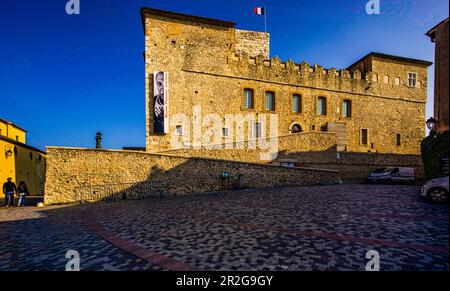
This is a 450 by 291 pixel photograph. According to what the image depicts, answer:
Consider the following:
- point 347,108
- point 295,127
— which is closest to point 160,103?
point 295,127

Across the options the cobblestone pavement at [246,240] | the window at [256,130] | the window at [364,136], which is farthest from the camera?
the window at [364,136]

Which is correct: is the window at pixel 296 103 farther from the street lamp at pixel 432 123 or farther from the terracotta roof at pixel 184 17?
the street lamp at pixel 432 123

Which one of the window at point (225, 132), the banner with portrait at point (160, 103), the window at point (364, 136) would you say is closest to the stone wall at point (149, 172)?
the banner with portrait at point (160, 103)

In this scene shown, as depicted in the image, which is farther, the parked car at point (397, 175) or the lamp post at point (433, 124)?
the parked car at point (397, 175)

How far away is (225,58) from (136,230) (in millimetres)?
20821

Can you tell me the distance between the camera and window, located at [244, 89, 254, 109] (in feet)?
78.7

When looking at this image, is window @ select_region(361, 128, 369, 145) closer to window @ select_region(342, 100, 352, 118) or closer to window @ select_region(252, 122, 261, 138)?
window @ select_region(342, 100, 352, 118)

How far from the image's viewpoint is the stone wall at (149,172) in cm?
1438

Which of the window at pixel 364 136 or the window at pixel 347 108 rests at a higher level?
the window at pixel 347 108

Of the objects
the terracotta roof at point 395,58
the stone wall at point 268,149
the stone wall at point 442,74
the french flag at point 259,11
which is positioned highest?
the french flag at point 259,11

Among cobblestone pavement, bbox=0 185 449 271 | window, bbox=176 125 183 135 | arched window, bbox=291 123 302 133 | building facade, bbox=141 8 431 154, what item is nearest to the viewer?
cobblestone pavement, bbox=0 185 449 271

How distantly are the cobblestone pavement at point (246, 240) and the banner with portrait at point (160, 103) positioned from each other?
12922 millimetres

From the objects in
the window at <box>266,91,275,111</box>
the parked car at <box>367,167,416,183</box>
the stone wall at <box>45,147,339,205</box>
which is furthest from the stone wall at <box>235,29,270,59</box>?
the parked car at <box>367,167,416,183</box>

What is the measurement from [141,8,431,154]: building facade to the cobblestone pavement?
13.6 metres
